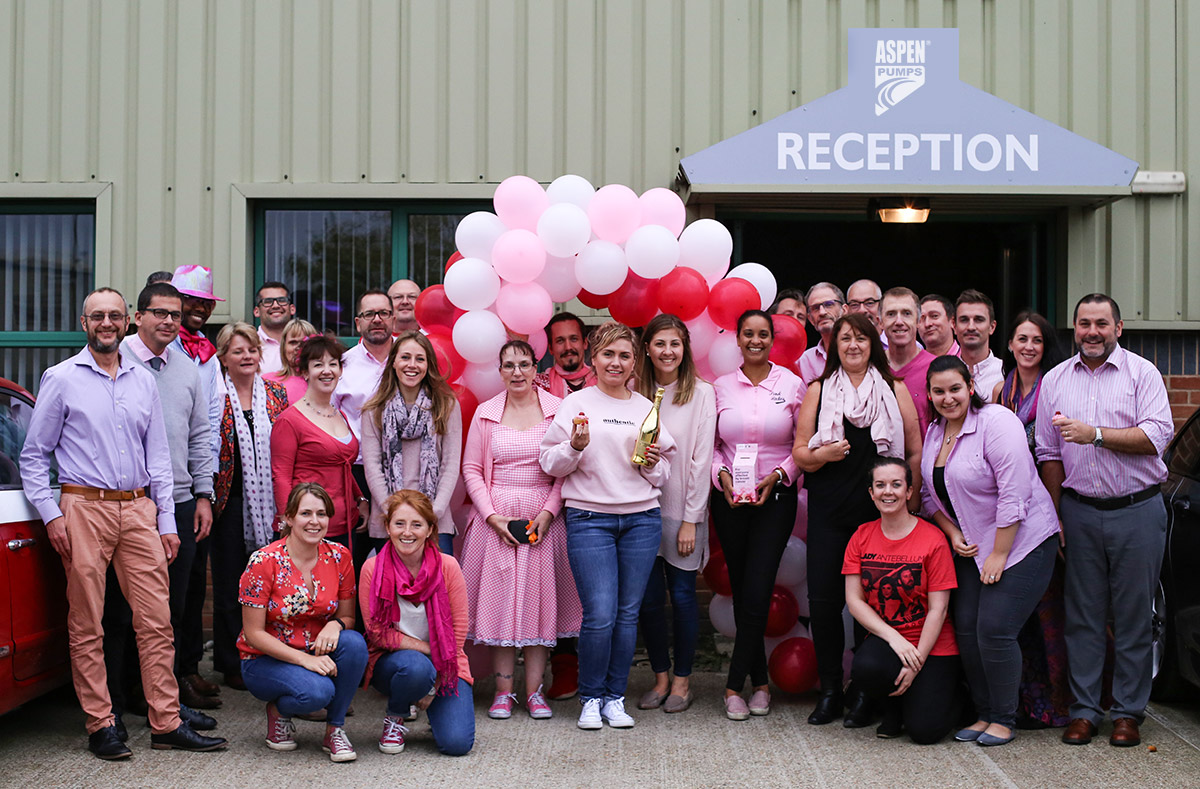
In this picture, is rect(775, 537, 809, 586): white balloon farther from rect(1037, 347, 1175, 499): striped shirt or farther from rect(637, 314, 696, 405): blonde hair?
rect(1037, 347, 1175, 499): striped shirt

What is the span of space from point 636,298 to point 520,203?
0.77m

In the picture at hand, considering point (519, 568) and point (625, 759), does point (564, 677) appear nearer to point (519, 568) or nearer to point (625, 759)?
point (519, 568)

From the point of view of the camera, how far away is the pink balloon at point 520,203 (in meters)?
5.70

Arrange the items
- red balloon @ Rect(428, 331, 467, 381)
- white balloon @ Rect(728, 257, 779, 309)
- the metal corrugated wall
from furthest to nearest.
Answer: the metal corrugated wall
white balloon @ Rect(728, 257, 779, 309)
red balloon @ Rect(428, 331, 467, 381)

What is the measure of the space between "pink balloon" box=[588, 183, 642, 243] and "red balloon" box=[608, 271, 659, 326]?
0.76 feet

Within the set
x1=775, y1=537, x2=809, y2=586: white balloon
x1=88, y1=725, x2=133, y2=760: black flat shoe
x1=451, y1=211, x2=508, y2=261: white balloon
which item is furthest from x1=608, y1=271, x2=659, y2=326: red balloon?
x1=88, y1=725, x2=133, y2=760: black flat shoe

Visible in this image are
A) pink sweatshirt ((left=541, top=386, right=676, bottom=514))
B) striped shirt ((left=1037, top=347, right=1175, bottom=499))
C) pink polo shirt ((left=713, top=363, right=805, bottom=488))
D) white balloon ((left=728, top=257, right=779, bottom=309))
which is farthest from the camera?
white balloon ((left=728, top=257, right=779, bottom=309))

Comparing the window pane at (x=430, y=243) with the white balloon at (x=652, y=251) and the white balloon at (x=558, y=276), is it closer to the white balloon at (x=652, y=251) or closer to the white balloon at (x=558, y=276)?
the white balloon at (x=558, y=276)

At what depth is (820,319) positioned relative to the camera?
617 centimetres

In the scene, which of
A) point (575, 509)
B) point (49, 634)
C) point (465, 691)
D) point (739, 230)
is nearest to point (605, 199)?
point (575, 509)

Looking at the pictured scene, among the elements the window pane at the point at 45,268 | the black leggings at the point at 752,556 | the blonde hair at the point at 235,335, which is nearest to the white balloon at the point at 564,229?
the black leggings at the point at 752,556

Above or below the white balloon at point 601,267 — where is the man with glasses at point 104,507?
below

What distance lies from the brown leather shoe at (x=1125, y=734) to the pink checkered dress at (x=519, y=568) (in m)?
2.47

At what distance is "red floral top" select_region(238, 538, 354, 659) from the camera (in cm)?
469
